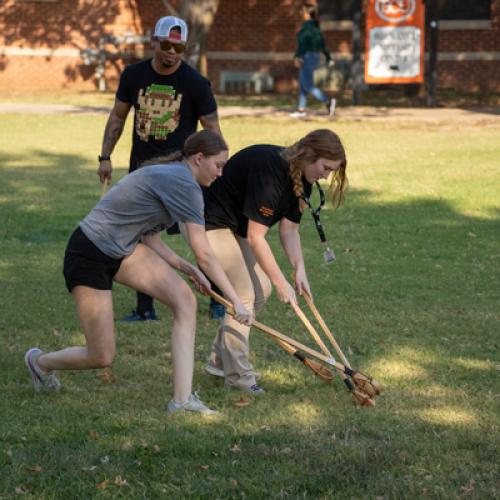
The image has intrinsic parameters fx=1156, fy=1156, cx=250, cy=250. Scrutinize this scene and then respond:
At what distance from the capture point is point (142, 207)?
19.0 feet

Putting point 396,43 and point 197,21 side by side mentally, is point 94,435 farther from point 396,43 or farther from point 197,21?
point 197,21

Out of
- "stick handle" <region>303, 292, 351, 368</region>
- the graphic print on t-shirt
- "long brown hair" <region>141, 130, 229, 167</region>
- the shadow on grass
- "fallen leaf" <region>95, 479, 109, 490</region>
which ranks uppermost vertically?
"long brown hair" <region>141, 130, 229, 167</region>

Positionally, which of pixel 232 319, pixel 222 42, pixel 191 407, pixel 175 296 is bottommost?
pixel 191 407

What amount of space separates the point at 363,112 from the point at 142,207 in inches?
708

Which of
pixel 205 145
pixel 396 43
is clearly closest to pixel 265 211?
pixel 205 145

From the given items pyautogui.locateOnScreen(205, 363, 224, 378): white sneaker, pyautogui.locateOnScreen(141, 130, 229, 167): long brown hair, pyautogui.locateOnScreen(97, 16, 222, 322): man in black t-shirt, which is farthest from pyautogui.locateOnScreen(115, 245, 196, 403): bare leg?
pyautogui.locateOnScreen(97, 16, 222, 322): man in black t-shirt

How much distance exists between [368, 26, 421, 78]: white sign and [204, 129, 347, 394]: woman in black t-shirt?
16.8 meters

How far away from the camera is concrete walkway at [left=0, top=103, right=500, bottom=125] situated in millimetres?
21594

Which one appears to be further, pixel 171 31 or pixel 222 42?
pixel 222 42

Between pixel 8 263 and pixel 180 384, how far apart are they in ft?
16.1

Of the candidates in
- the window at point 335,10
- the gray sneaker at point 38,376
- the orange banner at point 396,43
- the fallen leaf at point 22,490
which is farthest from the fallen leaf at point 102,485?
the window at point 335,10

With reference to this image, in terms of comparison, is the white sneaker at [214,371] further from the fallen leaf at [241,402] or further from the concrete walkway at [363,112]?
the concrete walkway at [363,112]

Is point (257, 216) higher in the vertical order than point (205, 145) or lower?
lower

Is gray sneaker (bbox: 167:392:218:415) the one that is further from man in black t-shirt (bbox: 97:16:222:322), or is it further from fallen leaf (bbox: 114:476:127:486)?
man in black t-shirt (bbox: 97:16:222:322)
